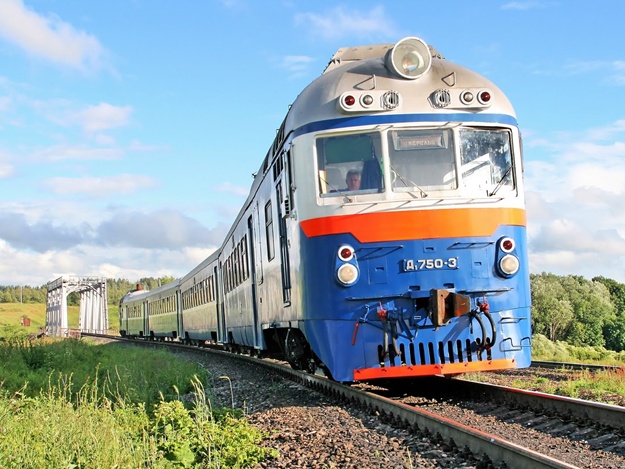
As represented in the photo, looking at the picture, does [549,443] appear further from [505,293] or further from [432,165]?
[432,165]

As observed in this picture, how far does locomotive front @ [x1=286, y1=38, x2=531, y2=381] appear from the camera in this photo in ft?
26.2

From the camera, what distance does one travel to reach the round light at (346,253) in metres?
8.12

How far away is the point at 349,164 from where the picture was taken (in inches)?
331

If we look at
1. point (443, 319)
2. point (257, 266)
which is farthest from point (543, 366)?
point (443, 319)

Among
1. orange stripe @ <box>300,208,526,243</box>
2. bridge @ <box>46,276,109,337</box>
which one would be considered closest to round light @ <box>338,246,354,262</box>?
orange stripe @ <box>300,208,526,243</box>

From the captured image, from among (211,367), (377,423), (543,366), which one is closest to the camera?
(377,423)

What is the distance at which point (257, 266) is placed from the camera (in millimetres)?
12883

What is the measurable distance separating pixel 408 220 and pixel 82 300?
Result: 91134mm

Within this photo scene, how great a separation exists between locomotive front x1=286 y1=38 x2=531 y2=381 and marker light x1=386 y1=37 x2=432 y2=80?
0.04 feet

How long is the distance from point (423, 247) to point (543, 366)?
22.3 ft

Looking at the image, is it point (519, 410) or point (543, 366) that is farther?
point (543, 366)

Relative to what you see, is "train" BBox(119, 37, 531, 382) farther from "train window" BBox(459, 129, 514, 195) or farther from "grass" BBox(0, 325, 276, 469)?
"grass" BBox(0, 325, 276, 469)

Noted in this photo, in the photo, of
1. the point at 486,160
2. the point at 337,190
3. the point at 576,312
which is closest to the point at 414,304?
the point at 337,190

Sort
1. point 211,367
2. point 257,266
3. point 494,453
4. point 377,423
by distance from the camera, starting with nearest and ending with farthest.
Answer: point 494,453 < point 377,423 < point 257,266 < point 211,367
